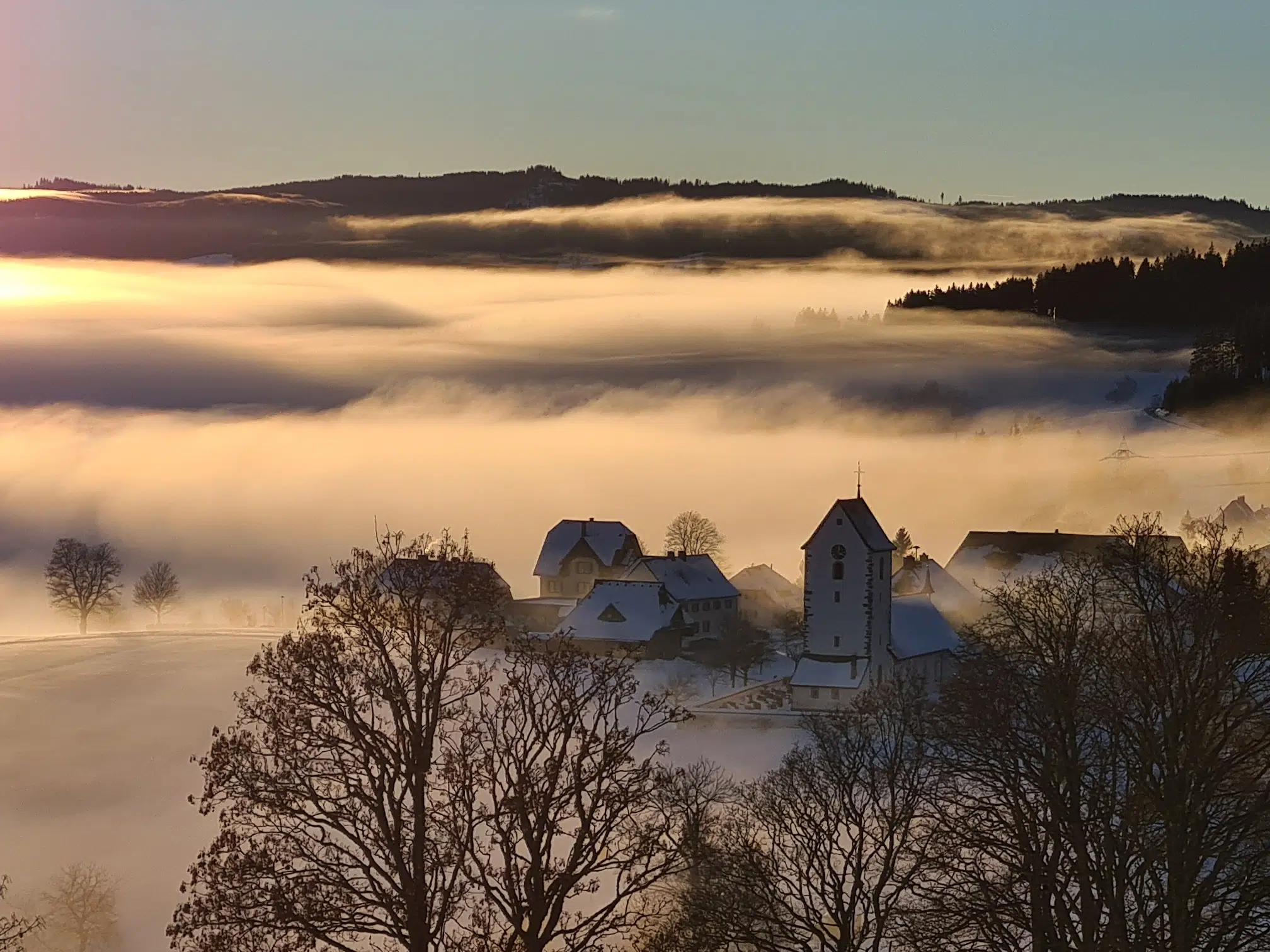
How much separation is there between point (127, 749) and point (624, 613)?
4022 centimetres

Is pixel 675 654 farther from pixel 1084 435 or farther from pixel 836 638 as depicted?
pixel 1084 435

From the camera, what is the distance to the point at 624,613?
341 feet

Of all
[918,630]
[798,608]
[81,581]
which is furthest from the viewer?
[798,608]

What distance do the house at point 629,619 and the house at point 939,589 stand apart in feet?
44.6

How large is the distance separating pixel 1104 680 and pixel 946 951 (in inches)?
239

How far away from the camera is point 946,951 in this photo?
83.4ft

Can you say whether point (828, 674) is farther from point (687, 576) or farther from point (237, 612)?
point (237, 612)

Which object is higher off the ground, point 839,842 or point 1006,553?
point 839,842

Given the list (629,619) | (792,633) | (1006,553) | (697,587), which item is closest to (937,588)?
(792,633)

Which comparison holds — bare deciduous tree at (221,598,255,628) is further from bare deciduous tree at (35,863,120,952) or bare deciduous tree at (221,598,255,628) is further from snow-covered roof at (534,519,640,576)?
bare deciduous tree at (35,863,120,952)


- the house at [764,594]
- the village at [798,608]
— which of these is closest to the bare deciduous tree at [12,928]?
the village at [798,608]

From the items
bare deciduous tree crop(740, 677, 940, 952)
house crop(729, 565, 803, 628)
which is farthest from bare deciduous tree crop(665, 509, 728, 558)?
bare deciduous tree crop(740, 677, 940, 952)

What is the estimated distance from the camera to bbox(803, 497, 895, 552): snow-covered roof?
95.3m

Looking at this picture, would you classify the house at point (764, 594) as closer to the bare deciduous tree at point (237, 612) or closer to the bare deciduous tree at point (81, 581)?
the bare deciduous tree at point (237, 612)
